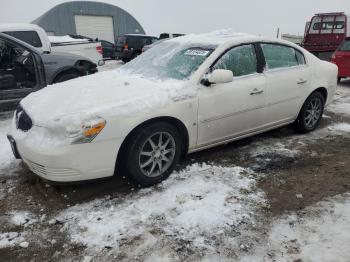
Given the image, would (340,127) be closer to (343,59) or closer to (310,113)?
(310,113)

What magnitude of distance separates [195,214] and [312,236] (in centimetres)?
105

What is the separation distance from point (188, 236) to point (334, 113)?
525 cm

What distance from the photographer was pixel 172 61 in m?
4.50

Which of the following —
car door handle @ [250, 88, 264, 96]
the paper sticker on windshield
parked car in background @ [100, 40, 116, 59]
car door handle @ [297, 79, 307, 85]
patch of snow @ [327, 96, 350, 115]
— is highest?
the paper sticker on windshield

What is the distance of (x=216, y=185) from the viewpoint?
3.95m

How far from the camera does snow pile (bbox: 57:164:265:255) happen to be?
10.1ft

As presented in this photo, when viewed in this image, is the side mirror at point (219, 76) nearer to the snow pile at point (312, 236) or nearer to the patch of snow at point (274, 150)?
the patch of snow at point (274, 150)

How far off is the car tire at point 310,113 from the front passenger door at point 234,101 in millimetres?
1055

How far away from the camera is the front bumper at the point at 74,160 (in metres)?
3.35

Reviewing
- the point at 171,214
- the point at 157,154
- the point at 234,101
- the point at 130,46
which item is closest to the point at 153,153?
the point at 157,154

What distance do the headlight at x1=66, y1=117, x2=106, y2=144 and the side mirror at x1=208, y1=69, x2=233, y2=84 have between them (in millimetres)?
1417

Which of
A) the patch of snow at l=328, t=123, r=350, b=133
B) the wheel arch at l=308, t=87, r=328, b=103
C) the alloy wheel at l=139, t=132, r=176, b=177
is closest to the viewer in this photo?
the alloy wheel at l=139, t=132, r=176, b=177

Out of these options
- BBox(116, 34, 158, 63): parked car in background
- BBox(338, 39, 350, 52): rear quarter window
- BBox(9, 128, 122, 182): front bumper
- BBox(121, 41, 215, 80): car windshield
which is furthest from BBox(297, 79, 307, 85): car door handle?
BBox(116, 34, 158, 63): parked car in background

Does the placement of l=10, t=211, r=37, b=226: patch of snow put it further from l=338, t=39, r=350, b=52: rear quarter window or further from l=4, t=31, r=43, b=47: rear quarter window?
l=338, t=39, r=350, b=52: rear quarter window
